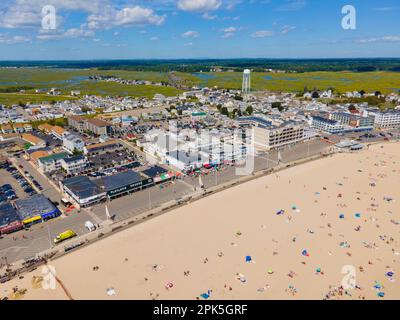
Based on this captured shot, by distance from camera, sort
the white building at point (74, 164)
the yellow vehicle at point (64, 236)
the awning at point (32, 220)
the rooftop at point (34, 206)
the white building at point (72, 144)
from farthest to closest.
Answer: the white building at point (72, 144) < the white building at point (74, 164) < the rooftop at point (34, 206) < the awning at point (32, 220) < the yellow vehicle at point (64, 236)

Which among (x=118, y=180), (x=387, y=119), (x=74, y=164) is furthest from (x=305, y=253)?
(x=387, y=119)

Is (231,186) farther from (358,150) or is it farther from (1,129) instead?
(1,129)

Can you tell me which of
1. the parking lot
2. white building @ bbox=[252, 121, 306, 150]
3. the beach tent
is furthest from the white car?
white building @ bbox=[252, 121, 306, 150]

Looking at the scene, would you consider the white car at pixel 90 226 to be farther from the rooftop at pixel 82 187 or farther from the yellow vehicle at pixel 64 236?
the rooftop at pixel 82 187

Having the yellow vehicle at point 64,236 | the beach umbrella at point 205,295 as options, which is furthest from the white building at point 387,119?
the yellow vehicle at point 64,236

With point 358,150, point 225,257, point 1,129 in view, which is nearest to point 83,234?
point 225,257

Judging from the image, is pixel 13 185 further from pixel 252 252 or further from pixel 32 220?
pixel 252 252
